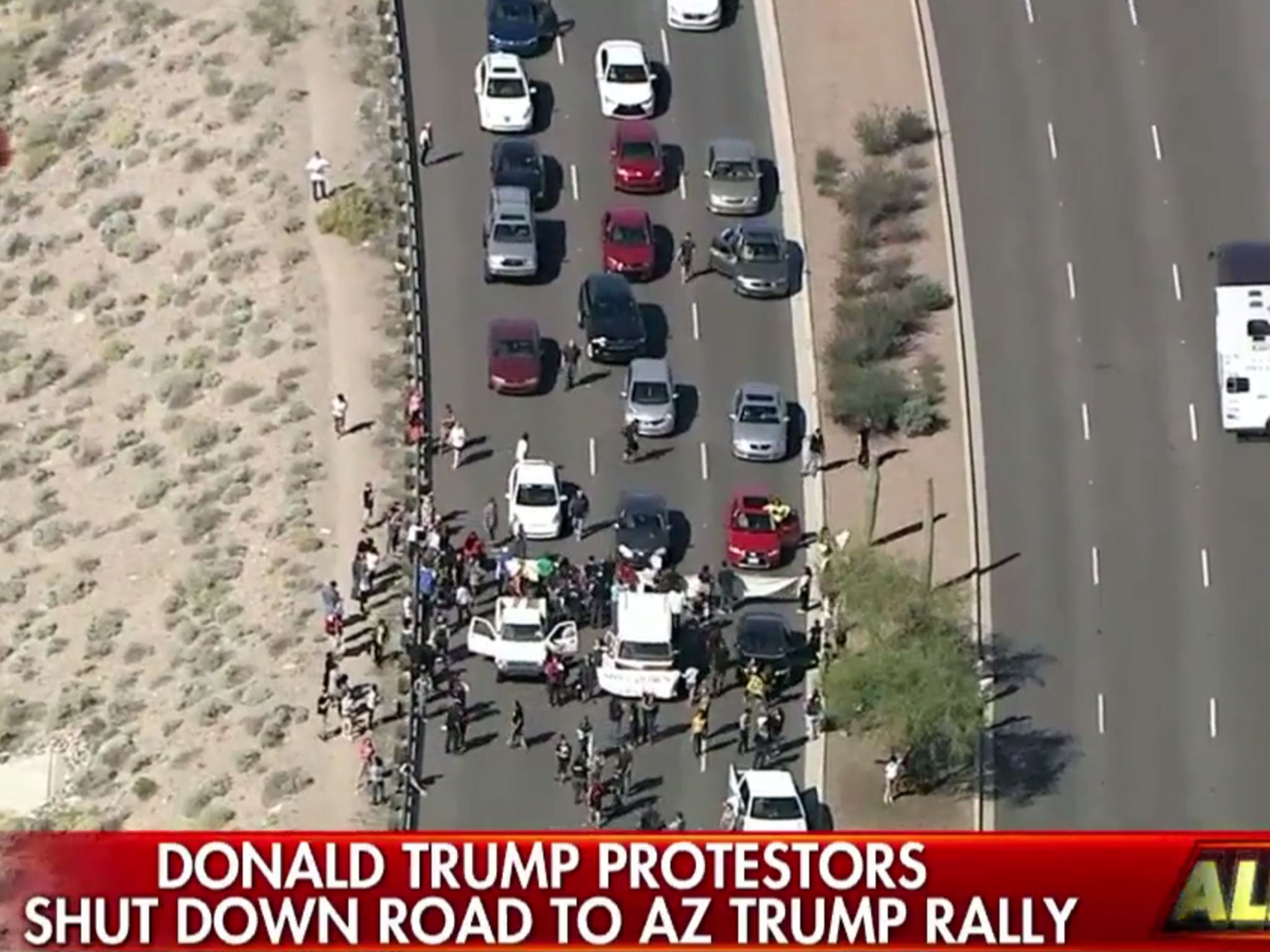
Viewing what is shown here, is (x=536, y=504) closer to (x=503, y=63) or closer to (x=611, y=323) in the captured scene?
(x=611, y=323)

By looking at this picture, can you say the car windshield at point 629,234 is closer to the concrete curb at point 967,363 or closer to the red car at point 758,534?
the concrete curb at point 967,363

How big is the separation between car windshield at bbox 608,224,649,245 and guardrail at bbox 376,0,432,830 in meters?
4.79

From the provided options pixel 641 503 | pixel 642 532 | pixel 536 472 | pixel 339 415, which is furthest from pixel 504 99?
pixel 642 532

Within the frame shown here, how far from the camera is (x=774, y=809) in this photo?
284 ft

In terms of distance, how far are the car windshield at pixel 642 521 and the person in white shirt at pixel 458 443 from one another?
4863 millimetres

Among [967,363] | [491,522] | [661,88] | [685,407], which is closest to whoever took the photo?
[491,522]

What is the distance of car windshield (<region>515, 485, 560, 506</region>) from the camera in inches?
3711

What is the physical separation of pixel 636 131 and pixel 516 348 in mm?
9037

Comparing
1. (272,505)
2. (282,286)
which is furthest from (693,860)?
(282,286)

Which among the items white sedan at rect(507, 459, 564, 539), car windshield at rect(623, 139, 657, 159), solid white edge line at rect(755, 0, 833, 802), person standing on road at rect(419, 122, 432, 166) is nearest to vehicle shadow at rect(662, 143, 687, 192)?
car windshield at rect(623, 139, 657, 159)

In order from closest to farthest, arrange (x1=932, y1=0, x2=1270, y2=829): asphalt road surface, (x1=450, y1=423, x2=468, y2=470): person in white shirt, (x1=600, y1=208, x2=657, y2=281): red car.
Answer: (x1=932, y1=0, x2=1270, y2=829): asphalt road surface
(x1=450, y1=423, x2=468, y2=470): person in white shirt
(x1=600, y1=208, x2=657, y2=281): red car

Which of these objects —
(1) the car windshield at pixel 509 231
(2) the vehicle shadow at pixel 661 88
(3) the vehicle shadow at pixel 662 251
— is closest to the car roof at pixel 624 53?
(2) the vehicle shadow at pixel 661 88

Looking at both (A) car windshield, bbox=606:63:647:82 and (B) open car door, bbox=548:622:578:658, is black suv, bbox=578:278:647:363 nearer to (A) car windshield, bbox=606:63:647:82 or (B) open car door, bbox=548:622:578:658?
(A) car windshield, bbox=606:63:647:82

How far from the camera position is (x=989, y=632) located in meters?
93.4
